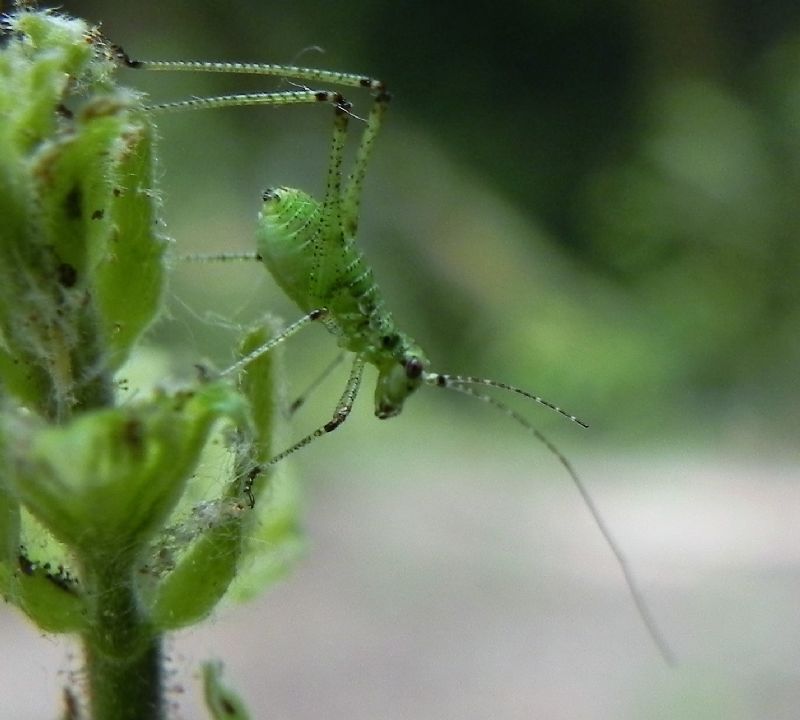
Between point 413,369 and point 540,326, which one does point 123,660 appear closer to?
point 413,369

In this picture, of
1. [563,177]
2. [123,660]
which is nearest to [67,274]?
[123,660]

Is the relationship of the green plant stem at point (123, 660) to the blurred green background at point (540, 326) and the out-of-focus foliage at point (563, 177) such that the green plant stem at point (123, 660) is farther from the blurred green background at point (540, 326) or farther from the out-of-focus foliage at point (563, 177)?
the out-of-focus foliage at point (563, 177)

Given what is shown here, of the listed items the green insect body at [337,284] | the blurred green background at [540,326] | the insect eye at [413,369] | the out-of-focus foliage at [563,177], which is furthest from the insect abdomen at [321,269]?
the out-of-focus foliage at [563,177]

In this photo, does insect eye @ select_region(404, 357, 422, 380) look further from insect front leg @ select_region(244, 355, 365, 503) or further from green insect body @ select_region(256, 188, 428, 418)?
insect front leg @ select_region(244, 355, 365, 503)

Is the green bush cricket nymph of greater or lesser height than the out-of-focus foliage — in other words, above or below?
above

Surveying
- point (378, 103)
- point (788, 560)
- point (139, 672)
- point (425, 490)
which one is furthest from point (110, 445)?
point (425, 490)

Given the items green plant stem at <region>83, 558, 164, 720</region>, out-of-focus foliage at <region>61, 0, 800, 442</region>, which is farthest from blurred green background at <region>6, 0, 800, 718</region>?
green plant stem at <region>83, 558, 164, 720</region>
